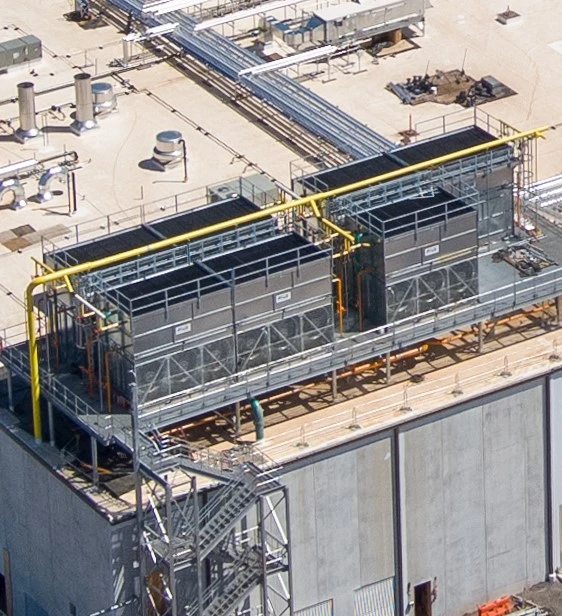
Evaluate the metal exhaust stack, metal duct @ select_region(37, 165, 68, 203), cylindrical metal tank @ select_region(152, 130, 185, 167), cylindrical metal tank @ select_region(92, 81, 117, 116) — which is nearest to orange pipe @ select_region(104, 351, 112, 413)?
metal duct @ select_region(37, 165, 68, 203)

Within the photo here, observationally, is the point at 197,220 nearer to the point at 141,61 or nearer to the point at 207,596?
the point at 207,596

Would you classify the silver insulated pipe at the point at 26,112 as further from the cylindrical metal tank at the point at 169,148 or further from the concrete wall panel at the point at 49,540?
the concrete wall panel at the point at 49,540

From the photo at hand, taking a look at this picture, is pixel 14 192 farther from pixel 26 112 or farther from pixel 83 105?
pixel 83 105

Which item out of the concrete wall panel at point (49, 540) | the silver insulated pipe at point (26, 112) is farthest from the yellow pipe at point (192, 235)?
the silver insulated pipe at point (26, 112)

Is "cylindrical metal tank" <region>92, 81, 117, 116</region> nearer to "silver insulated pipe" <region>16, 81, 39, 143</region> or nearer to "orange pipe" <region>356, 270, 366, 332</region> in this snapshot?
"silver insulated pipe" <region>16, 81, 39, 143</region>

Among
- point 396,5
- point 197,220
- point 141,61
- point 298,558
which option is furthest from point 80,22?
point 298,558
